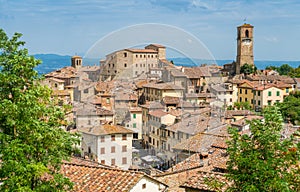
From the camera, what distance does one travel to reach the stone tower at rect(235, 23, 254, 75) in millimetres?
77188

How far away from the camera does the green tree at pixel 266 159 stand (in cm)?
540

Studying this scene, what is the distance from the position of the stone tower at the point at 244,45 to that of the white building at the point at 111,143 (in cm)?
6769

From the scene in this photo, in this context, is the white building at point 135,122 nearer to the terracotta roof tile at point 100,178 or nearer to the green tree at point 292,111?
the terracotta roof tile at point 100,178

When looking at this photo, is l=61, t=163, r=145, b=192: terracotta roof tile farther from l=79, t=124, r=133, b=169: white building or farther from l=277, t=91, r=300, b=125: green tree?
l=277, t=91, r=300, b=125: green tree

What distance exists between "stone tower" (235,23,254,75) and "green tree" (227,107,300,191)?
71.8 meters

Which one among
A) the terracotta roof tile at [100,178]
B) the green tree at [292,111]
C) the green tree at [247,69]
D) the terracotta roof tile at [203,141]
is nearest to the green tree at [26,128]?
the terracotta roof tile at [100,178]

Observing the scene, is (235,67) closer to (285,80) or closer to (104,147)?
(285,80)

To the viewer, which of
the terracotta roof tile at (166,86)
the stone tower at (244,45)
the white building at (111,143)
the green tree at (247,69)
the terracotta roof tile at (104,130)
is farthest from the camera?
the stone tower at (244,45)

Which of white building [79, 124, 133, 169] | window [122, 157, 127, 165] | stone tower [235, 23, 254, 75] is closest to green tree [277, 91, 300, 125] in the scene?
white building [79, 124, 133, 169]

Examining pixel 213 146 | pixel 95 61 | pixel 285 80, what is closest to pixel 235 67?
pixel 285 80

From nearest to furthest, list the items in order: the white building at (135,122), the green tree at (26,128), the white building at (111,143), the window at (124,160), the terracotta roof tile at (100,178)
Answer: the green tree at (26,128) → the terracotta roof tile at (100,178) → the white building at (135,122) → the white building at (111,143) → the window at (124,160)

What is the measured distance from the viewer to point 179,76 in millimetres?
8953

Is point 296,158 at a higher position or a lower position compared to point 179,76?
lower

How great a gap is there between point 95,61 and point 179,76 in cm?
179
